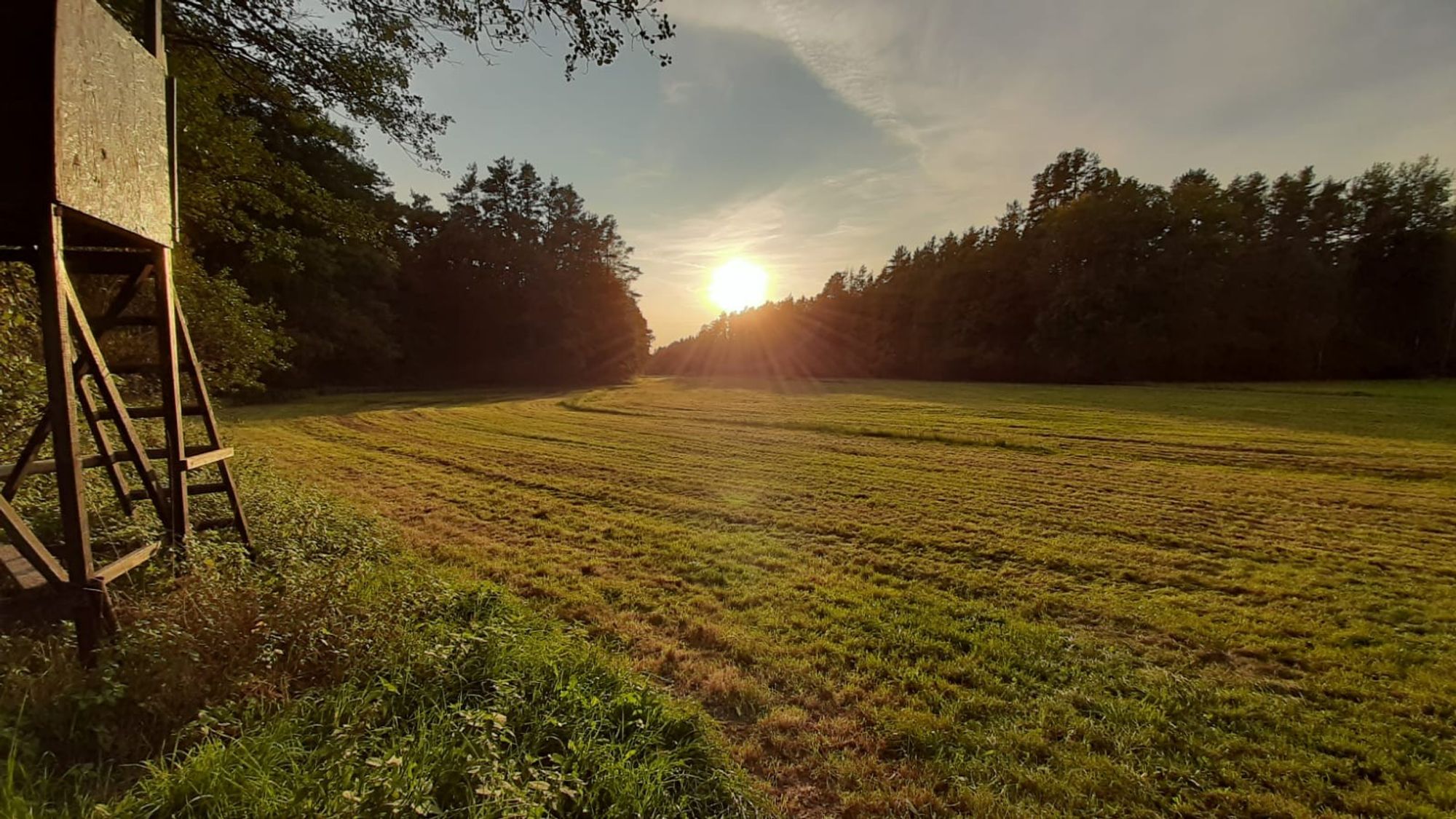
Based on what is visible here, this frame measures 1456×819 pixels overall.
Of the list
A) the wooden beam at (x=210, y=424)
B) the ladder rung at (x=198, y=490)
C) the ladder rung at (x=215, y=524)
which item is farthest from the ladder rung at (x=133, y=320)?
the ladder rung at (x=215, y=524)

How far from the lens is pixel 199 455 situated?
376 cm

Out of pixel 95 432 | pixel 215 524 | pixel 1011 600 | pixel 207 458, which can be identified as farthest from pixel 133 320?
pixel 1011 600

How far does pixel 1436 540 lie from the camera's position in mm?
5789

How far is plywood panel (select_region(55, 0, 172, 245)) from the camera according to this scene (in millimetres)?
2500

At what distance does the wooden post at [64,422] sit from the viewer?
2.43m

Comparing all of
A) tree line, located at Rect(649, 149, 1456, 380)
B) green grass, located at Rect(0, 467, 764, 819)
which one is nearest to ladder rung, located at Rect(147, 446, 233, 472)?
green grass, located at Rect(0, 467, 764, 819)

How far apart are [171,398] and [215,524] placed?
100 cm

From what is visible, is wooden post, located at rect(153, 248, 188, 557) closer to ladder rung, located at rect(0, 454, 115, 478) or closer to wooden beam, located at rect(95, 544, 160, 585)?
ladder rung, located at rect(0, 454, 115, 478)

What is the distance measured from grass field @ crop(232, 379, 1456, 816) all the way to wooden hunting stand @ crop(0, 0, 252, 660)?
2522 millimetres

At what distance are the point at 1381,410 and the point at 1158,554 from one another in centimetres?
2193

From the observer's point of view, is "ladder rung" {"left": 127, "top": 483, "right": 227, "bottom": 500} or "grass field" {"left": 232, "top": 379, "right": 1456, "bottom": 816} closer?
"grass field" {"left": 232, "top": 379, "right": 1456, "bottom": 816}

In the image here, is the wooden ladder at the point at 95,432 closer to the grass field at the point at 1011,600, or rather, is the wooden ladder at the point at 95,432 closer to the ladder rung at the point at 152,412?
the ladder rung at the point at 152,412

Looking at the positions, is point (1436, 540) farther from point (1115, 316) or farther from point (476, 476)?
point (1115, 316)

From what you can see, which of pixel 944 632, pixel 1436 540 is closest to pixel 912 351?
pixel 1436 540
